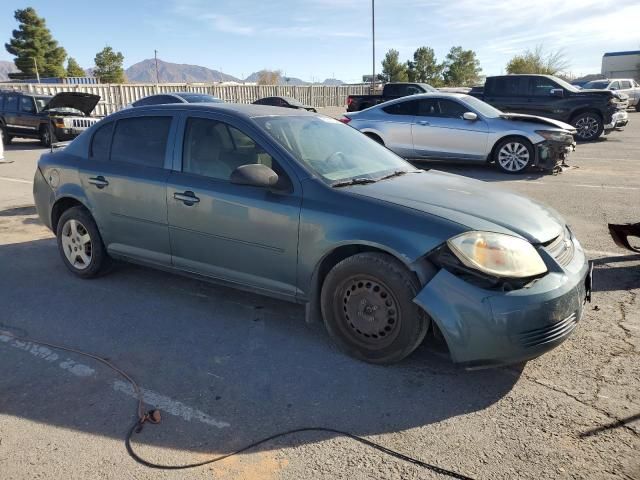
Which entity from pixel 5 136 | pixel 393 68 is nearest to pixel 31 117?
pixel 5 136

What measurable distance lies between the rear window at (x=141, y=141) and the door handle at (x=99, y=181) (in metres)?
0.20

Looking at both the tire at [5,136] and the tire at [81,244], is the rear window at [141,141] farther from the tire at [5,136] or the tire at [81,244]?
the tire at [5,136]

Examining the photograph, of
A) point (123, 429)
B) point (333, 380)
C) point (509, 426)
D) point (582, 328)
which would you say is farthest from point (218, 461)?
point (582, 328)

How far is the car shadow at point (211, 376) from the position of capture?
279 centimetres

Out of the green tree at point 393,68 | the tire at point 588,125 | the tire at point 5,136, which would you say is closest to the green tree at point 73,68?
the green tree at point 393,68

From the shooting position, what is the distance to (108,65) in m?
69.1

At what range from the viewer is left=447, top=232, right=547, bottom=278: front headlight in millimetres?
2943

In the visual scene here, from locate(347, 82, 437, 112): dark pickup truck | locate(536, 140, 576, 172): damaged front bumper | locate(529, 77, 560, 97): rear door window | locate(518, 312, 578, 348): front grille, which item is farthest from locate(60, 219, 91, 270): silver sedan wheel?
locate(529, 77, 560, 97): rear door window

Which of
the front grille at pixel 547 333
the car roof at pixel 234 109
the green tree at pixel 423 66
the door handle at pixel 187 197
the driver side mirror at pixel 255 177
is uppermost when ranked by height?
the green tree at pixel 423 66

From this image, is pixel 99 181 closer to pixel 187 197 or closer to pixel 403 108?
pixel 187 197

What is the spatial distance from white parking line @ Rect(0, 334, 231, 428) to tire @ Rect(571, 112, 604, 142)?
53.3ft

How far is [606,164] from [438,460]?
36.6 feet

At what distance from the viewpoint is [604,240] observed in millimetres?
5945

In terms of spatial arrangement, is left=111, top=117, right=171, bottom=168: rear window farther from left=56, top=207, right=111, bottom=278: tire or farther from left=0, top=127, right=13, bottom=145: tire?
left=0, top=127, right=13, bottom=145: tire
